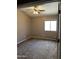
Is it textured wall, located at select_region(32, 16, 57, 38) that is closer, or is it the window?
the window

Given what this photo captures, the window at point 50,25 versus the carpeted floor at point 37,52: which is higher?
the window at point 50,25

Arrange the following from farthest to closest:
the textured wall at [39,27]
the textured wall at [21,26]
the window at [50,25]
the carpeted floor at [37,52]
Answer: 1. the textured wall at [39,27]
2. the window at [50,25]
3. the textured wall at [21,26]
4. the carpeted floor at [37,52]

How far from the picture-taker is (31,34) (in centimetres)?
916

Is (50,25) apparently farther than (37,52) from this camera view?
Yes

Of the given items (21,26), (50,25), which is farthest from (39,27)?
(21,26)

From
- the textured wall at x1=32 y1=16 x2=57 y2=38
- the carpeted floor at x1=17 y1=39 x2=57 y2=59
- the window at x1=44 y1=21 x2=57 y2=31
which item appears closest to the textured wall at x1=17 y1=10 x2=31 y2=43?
the textured wall at x1=32 y1=16 x2=57 y2=38

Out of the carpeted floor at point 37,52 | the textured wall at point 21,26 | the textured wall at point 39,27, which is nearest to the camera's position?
the carpeted floor at point 37,52

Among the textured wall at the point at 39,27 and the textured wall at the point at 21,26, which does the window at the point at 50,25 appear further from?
the textured wall at the point at 21,26

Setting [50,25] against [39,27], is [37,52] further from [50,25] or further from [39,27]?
[39,27]

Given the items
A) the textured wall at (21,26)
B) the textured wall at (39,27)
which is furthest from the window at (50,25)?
the textured wall at (21,26)

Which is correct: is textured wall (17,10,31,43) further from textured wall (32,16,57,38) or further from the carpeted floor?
the carpeted floor

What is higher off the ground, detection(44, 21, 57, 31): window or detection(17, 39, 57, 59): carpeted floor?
detection(44, 21, 57, 31): window
